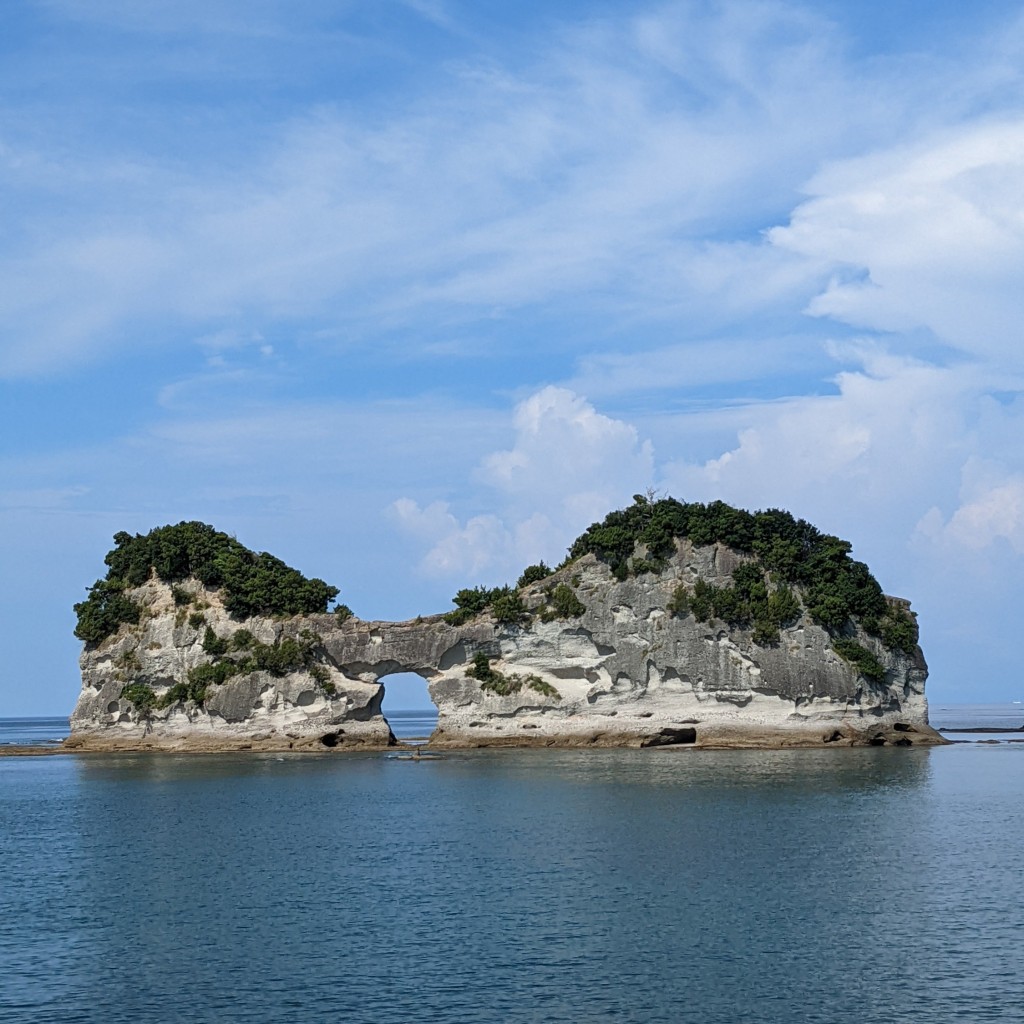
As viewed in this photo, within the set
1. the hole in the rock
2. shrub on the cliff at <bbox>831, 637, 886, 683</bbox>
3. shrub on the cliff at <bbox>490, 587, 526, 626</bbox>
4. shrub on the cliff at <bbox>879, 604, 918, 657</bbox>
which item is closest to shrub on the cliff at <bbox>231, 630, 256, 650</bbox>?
shrub on the cliff at <bbox>490, 587, 526, 626</bbox>

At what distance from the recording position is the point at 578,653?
286 feet

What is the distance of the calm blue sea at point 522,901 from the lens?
26.7 m

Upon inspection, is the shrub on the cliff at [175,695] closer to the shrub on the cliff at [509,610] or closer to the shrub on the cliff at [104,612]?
the shrub on the cliff at [104,612]

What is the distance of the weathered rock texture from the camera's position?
276ft

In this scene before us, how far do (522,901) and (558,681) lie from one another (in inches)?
2042

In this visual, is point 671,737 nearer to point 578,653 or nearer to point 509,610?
point 578,653

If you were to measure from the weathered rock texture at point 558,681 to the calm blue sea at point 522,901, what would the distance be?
18568mm

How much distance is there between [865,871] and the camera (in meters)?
39.8

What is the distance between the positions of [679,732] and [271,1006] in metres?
62.1

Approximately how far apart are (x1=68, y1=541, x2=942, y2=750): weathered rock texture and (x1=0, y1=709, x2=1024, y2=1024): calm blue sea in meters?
18.6

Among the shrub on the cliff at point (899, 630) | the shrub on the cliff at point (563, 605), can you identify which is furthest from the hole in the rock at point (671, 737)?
the shrub on the cliff at point (899, 630)

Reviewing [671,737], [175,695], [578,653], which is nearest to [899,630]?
[671,737]

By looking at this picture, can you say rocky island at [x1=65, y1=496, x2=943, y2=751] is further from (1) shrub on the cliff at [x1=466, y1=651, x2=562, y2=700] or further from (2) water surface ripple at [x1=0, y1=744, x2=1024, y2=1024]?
(2) water surface ripple at [x1=0, y1=744, x2=1024, y2=1024]

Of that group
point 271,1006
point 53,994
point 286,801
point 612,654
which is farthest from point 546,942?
point 612,654
